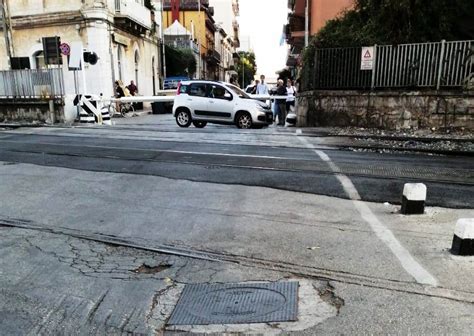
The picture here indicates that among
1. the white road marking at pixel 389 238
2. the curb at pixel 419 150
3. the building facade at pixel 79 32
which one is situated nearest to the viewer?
the white road marking at pixel 389 238

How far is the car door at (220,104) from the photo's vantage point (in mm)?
16891

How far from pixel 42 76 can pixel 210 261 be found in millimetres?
17544

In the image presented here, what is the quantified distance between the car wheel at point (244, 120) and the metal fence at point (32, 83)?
303 inches

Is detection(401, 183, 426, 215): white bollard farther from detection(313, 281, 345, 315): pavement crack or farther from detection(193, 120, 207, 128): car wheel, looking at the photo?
detection(193, 120, 207, 128): car wheel

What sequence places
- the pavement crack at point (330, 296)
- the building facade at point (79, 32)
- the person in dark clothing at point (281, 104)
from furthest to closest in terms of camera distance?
the building facade at point (79, 32)
the person in dark clothing at point (281, 104)
the pavement crack at point (330, 296)

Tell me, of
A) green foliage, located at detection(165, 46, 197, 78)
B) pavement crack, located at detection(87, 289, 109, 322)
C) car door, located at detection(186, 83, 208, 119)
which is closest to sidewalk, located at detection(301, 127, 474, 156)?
car door, located at detection(186, 83, 208, 119)

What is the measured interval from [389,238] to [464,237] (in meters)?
0.78

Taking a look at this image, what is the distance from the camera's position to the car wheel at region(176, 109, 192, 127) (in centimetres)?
1741

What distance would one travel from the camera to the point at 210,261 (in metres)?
4.37

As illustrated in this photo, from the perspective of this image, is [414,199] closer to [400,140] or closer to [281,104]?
[400,140]

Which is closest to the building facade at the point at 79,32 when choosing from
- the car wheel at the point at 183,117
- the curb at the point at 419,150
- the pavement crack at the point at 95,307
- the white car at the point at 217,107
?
the car wheel at the point at 183,117

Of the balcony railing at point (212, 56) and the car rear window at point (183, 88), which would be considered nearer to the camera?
the car rear window at point (183, 88)

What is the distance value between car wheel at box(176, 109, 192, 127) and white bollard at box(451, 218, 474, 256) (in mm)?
13811

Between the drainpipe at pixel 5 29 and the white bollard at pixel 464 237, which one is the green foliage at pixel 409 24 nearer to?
the white bollard at pixel 464 237
